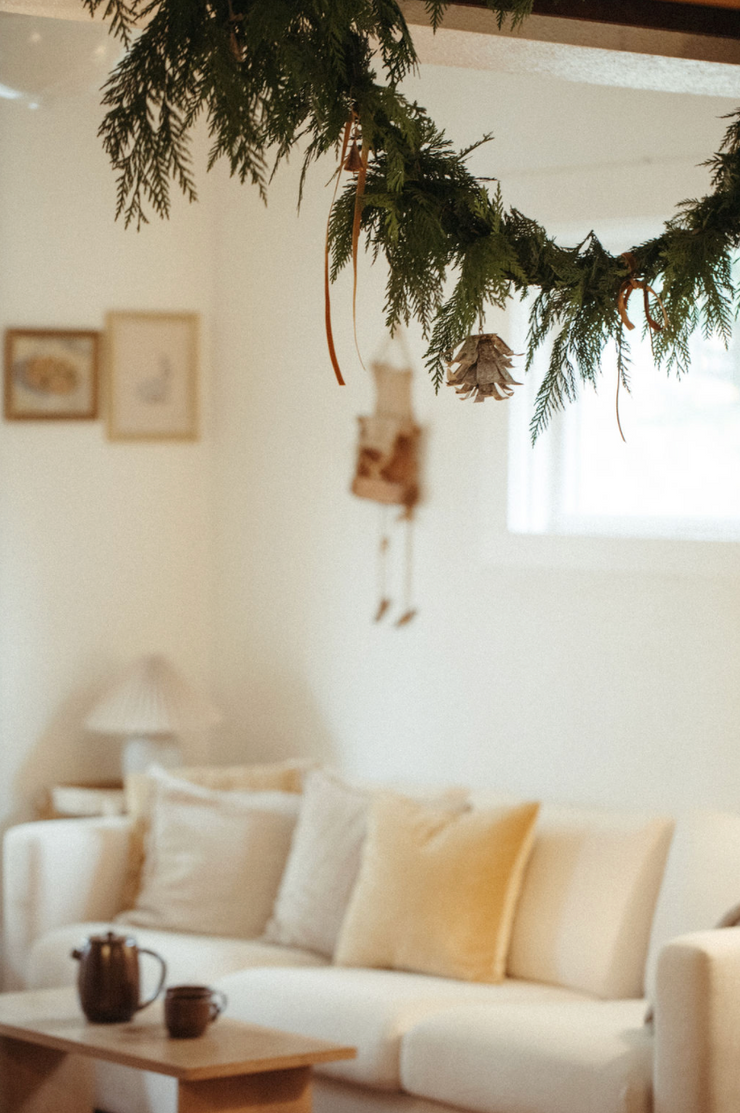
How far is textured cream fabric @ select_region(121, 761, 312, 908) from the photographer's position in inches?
177

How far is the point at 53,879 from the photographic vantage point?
436 centimetres

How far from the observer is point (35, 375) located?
495 centimetres

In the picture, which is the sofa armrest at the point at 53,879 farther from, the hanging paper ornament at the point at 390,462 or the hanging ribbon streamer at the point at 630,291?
the hanging ribbon streamer at the point at 630,291

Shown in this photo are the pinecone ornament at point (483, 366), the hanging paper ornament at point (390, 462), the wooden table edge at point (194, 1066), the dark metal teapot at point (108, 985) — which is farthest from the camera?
the hanging paper ornament at point (390, 462)

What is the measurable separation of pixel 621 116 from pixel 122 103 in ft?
11.0

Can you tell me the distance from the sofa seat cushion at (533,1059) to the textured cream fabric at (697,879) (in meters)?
0.22

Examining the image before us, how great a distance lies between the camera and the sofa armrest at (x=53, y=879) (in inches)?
171

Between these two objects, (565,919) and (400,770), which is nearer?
(565,919)

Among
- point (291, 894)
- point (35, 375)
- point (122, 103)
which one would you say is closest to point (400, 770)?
point (291, 894)

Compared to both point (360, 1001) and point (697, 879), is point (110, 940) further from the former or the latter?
point (697, 879)

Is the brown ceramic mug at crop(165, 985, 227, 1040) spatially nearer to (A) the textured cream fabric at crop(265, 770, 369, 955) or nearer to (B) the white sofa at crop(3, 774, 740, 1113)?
(B) the white sofa at crop(3, 774, 740, 1113)

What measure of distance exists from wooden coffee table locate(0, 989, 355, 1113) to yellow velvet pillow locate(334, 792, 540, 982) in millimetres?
703

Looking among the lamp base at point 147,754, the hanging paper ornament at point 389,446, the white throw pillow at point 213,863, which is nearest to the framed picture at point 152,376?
the hanging paper ornament at point 389,446

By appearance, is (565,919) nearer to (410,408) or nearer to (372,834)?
(372,834)
